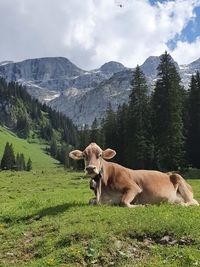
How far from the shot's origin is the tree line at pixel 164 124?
63844mm

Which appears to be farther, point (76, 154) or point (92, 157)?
point (76, 154)

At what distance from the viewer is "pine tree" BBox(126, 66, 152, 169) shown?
69125 millimetres

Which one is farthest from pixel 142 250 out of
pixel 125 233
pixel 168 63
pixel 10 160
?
pixel 10 160

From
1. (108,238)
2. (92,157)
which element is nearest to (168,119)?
(92,157)

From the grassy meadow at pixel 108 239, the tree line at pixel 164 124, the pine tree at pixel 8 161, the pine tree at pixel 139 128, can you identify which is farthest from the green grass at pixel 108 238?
the pine tree at pixel 8 161

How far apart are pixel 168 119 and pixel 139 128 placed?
6602 millimetres

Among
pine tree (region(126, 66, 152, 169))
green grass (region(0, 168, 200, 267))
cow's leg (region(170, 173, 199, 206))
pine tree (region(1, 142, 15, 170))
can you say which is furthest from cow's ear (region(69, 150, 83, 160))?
pine tree (region(1, 142, 15, 170))

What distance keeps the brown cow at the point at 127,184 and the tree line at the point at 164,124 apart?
45798 millimetres

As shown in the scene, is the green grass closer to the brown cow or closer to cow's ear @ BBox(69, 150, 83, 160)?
the brown cow

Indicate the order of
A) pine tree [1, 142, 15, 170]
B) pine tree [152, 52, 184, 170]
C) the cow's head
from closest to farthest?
1. the cow's head
2. pine tree [152, 52, 184, 170]
3. pine tree [1, 142, 15, 170]

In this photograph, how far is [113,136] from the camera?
91.4 metres

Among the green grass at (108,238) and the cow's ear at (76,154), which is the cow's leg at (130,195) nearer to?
the green grass at (108,238)

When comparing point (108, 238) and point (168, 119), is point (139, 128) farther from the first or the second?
point (108, 238)

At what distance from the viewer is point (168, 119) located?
6494cm
